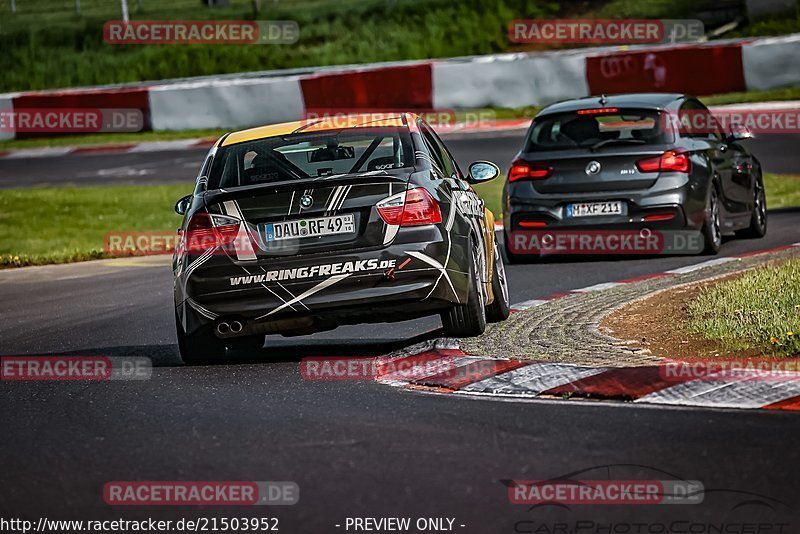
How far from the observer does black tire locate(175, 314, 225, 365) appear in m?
9.09

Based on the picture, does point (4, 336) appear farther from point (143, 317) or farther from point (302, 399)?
point (302, 399)

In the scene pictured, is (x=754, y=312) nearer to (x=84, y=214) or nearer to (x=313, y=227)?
(x=313, y=227)

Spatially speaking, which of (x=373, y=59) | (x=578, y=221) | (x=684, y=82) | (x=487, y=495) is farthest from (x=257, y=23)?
(x=487, y=495)

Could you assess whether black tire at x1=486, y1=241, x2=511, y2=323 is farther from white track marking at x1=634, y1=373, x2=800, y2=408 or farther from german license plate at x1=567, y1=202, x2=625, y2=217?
german license plate at x1=567, y1=202, x2=625, y2=217

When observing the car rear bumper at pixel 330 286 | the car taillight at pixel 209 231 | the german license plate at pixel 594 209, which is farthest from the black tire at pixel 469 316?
the german license plate at pixel 594 209

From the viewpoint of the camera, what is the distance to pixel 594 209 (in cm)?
1409

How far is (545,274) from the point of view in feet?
44.5

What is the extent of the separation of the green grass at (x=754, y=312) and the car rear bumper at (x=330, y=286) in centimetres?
151

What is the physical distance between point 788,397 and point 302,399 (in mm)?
2318

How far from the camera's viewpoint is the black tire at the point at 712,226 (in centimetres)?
1418

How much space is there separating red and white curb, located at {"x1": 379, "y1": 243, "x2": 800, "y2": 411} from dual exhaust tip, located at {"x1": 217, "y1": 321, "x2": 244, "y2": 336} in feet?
2.93

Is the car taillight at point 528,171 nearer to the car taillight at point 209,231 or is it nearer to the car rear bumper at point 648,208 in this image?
the car rear bumper at point 648,208

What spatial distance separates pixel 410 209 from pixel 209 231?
3.71 feet

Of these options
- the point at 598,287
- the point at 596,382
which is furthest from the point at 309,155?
the point at 598,287
